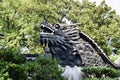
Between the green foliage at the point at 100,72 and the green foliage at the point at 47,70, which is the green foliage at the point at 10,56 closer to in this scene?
the green foliage at the point at 47,70

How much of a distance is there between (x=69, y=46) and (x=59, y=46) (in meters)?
0.51

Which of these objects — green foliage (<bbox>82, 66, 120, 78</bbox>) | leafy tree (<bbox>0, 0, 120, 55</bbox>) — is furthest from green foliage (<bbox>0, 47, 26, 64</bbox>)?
leafy tree (<bbox>0, 0, 120, 55</bbox>)

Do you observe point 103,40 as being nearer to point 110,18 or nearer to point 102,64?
point 110,18

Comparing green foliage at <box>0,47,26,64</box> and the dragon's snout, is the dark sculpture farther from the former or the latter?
green foliage at <box>0,47,26,64</box>

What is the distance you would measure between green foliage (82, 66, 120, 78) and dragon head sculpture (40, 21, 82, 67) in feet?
1.90

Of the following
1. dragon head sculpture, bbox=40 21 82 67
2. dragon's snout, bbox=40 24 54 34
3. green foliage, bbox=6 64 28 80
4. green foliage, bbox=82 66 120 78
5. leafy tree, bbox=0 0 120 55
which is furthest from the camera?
leafy tree, bbox=0 0 120 55

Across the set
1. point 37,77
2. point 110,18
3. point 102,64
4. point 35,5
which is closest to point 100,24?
point 110,18

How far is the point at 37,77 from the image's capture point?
35.5 ft

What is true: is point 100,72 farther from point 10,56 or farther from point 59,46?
point 10,56

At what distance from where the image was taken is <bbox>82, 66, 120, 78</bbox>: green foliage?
13280 millimetres

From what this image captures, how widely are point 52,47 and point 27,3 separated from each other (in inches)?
630

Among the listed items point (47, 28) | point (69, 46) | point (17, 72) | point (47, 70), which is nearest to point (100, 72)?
point (69, 46)

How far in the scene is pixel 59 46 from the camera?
43.8 ft

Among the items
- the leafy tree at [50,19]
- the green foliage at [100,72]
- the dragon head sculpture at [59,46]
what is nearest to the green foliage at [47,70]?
the dragon head sculpture at [59,46]
